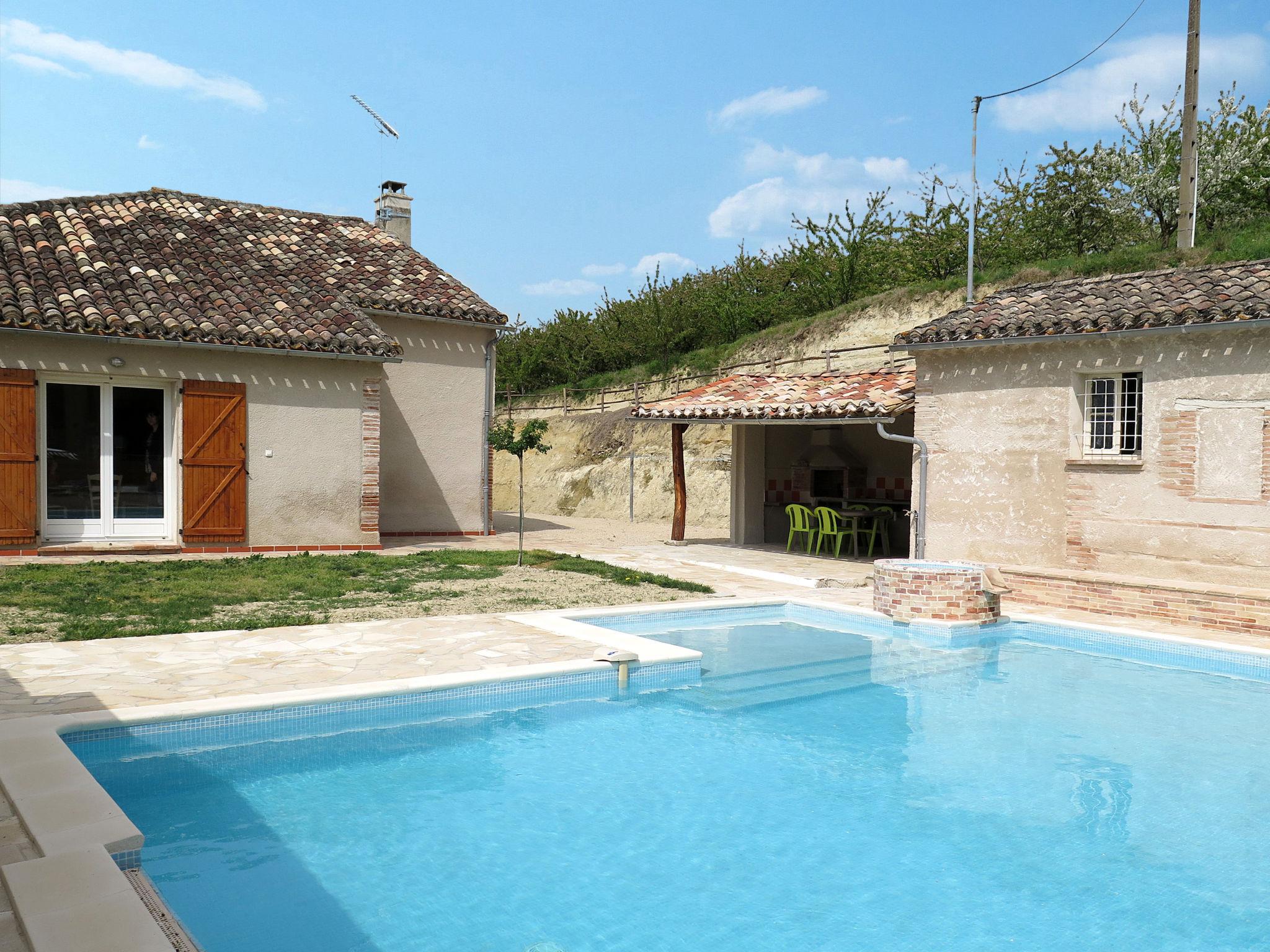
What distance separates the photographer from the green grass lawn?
8500 millimetres

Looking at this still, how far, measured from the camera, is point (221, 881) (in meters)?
4.31

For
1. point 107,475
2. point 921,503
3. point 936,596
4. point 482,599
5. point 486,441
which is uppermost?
point 486,441

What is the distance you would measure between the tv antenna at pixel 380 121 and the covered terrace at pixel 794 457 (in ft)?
29.5

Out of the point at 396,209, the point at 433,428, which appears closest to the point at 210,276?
the point at 433,428

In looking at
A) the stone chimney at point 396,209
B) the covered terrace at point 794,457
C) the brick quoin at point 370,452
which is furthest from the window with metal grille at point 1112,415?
the stone chimney at point 396,209

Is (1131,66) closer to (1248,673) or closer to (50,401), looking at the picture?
(1248,673)

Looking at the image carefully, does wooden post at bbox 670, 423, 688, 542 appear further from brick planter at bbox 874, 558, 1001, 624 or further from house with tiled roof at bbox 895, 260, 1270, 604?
brick planter at bbox 874, 558, 1001, 624

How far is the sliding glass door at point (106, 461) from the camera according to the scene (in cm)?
1310

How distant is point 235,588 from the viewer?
34.8 ft

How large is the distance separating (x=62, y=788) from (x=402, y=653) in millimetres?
3251

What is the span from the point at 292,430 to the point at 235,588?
431 cm

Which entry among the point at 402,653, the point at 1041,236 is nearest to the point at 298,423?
the point at 402,653

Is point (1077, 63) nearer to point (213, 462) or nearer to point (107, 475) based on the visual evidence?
point (213, 462)

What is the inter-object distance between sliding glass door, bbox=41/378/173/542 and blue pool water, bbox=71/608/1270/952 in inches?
358
